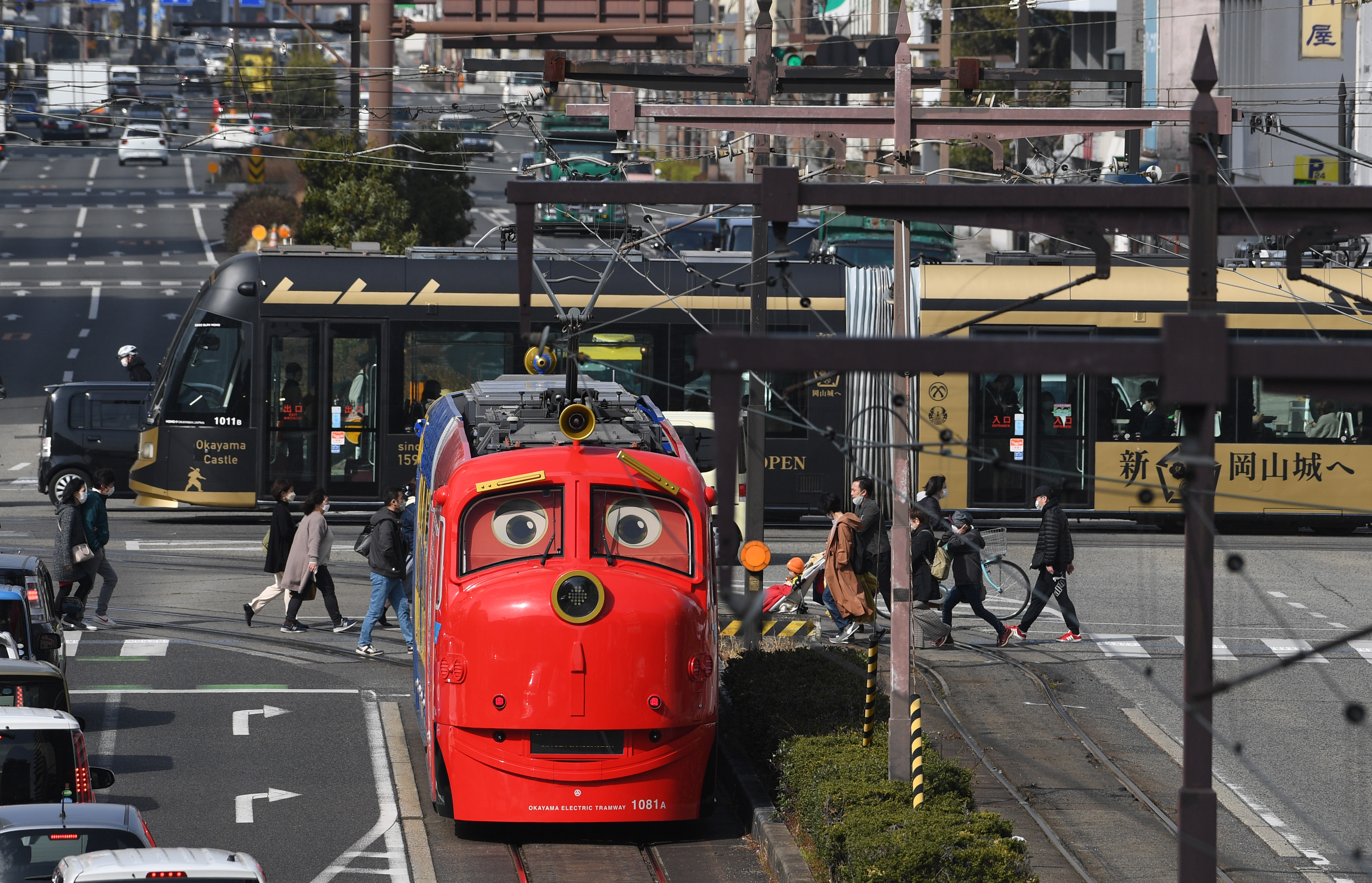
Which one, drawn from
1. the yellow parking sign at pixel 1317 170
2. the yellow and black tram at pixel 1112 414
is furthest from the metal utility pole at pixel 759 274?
the yellow parking sign at pixel 1317 170

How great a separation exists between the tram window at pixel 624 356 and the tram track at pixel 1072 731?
8.18 metres

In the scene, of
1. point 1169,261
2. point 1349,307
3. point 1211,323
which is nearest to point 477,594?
point 1211,323

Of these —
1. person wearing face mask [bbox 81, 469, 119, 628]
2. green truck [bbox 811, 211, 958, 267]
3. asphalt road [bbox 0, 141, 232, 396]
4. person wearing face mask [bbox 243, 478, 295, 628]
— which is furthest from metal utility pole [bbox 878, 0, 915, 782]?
asphalt road [bbox 0, 141, 232, 396]

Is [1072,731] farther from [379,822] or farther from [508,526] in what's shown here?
[379,822]

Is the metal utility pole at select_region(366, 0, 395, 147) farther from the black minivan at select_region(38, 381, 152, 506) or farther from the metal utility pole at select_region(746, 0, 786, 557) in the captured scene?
the metal utility pole at select_region(746, 0, 786, 557)

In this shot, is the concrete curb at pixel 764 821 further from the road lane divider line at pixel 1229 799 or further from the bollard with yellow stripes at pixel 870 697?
the road lane divider line at pixel 1229 799

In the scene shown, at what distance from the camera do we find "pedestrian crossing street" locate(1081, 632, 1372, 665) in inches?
680

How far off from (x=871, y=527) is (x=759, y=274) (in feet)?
9.46

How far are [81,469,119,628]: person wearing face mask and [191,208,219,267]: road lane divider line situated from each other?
138 feet

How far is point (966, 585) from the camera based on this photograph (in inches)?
717

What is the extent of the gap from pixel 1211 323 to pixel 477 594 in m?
7.09

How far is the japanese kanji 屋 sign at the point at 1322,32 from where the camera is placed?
144 feet

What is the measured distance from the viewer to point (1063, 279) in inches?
974

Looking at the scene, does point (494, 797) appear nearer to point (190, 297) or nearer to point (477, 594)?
point (477, 594)
